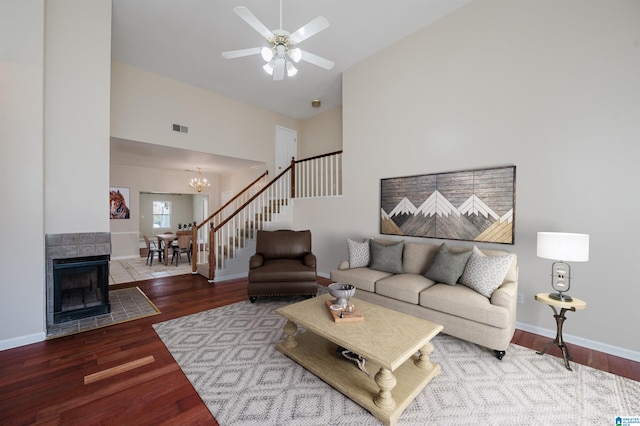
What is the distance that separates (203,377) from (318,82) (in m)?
5.02

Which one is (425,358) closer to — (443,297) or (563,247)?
(443,297)

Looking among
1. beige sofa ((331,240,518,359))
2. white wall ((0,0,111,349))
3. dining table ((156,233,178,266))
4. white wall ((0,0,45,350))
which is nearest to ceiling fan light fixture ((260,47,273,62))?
white wall ((0,0,111,349))

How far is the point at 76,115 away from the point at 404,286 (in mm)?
4283

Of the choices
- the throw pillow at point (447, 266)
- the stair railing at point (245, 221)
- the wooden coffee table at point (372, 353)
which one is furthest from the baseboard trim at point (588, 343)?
the stair railing at point (245, 221)

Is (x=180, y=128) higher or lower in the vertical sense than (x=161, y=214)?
higher

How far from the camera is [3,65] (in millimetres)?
2443

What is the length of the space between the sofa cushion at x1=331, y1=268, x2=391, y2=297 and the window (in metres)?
9.77

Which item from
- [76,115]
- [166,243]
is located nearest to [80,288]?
[76,115]

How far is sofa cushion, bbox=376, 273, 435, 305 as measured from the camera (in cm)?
288

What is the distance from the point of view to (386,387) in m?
1.63

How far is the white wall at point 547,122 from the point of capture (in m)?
2.39

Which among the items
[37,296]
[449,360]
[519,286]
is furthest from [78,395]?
[519,286]

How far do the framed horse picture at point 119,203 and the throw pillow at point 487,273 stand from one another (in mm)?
8621

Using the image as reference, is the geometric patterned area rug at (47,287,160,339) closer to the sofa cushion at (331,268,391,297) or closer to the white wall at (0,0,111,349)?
the white wall at (0,0,111,349)
